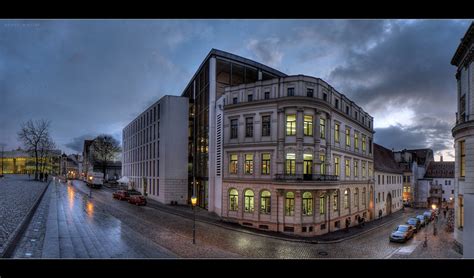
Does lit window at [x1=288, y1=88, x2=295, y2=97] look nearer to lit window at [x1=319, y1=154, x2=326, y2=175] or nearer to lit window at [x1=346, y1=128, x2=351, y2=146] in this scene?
lit window at [x1=319, y1=154, x2=326, y2=175]

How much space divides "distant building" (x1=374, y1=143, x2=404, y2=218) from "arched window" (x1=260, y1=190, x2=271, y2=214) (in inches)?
422

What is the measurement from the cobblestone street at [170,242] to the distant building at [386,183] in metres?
7.42

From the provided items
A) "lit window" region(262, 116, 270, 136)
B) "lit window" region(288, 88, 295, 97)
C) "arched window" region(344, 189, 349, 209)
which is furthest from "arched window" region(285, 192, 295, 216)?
"lit window" region(288, 88, 295, 97)

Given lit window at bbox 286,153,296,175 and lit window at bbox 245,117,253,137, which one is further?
lit window at bbox 245,117,253,137

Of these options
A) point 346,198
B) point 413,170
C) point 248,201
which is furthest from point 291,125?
point 413,170

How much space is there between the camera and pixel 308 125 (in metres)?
13.2

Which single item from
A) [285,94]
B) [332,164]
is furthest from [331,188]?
[285,94]

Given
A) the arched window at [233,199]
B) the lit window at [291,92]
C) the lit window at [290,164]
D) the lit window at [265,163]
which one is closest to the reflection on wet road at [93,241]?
the arched window at [233,199]

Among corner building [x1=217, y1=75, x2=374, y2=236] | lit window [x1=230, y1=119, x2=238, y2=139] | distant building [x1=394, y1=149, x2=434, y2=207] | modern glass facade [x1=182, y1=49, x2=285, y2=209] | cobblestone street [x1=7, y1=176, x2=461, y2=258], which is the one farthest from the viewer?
distant building [x1=394, y1=149, x2=434, y2=207]

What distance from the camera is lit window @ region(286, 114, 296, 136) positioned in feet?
43.0

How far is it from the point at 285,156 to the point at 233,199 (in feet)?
13.0

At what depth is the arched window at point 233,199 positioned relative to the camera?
1454cm

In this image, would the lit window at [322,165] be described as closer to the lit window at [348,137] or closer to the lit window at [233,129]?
the lit window at [348,137]
